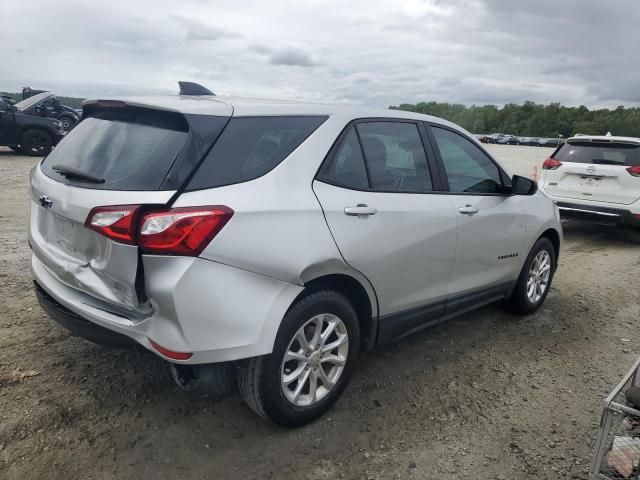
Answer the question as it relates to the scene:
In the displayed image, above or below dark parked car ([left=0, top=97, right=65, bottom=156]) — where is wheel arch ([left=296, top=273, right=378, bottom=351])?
above

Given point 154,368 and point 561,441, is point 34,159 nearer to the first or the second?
point 154,368

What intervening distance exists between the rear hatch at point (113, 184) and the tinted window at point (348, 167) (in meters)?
0.62

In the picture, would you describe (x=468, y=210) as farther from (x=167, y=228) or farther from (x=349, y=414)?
(x=167, y=228)

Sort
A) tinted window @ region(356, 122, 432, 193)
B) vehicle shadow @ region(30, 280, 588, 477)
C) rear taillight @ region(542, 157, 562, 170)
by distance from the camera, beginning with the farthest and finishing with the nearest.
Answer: rear taillight @ region(542, 157, 562, 170)
tinted window @ region(356, 122, 432, 193)
vehicle shadow @ region(30, 280, 588, 477)

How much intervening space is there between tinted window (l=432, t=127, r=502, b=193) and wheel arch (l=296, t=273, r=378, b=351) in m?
1.10

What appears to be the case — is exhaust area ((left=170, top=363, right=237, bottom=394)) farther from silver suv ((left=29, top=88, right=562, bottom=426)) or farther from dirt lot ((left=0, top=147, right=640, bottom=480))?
dirt lot ((left=0, top=147, right=640, bottom=480))

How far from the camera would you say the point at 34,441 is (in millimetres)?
2576

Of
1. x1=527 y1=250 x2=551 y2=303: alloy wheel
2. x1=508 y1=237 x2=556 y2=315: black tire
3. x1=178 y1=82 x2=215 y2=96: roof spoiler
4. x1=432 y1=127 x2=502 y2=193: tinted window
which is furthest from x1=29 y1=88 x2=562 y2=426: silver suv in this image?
x1=527 y1=250 x2=551 y2=303: alloy wheel

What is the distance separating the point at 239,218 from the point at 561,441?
2203 millimetres

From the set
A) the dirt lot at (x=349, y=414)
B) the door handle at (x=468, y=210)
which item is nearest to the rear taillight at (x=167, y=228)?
the dirt lot at (x=349, y=414)

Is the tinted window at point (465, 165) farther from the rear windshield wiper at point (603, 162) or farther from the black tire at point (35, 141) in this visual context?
the black tire at point (35, 141)

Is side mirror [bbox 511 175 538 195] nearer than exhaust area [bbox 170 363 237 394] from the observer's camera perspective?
No

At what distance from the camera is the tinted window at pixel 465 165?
11.9ft

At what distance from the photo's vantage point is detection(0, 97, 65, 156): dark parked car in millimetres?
13625
